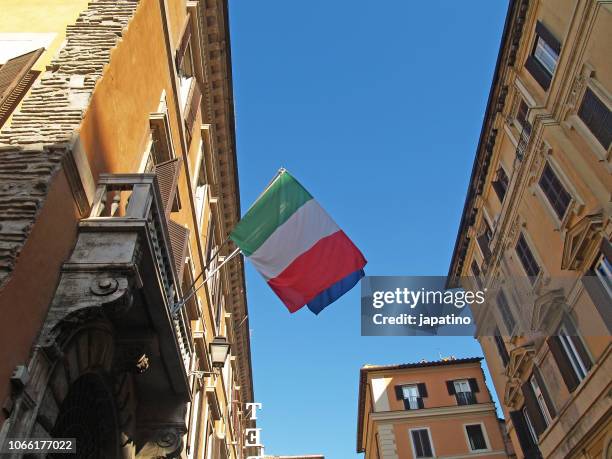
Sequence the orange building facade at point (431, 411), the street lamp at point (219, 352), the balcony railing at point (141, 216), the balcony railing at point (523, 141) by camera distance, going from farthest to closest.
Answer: the orange building facade at point (431, 411) → the balcony railing at point (523, 141) → the street lamp at point (219, 352) → the balcony railing at point (141, 216)

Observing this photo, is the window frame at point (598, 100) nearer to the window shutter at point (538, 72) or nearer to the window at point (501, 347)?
the window shutter at point (538, 72)

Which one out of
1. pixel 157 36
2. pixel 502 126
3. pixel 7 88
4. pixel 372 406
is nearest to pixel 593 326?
pixel 502 126

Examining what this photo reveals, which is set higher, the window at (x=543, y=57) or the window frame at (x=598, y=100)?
the window at (x=543, y=57)

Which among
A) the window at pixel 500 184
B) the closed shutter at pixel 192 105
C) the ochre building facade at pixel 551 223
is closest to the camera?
the closed shutter at pixel 192 105

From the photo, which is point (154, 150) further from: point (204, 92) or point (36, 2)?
point (204, 92)

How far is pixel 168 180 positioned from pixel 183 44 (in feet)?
15.8

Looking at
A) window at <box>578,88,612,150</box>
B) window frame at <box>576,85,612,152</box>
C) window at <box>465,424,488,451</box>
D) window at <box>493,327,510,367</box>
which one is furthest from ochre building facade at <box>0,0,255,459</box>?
window at <box>465,424,488,451</box>

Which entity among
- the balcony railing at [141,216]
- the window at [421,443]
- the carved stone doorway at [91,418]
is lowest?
the carved stone doorway at [91,418]

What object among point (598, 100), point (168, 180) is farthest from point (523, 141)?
point (168, 180)

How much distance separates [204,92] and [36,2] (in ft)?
21.0

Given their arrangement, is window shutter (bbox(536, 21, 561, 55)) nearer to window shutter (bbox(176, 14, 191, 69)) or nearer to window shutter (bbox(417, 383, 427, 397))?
window shutter (bbox(176, 14, 191, 69))

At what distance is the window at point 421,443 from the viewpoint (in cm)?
3095

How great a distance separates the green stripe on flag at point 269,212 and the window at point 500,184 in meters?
12.8

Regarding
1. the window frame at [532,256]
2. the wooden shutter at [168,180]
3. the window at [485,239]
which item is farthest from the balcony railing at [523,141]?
the wooden shutter at [168,180]
